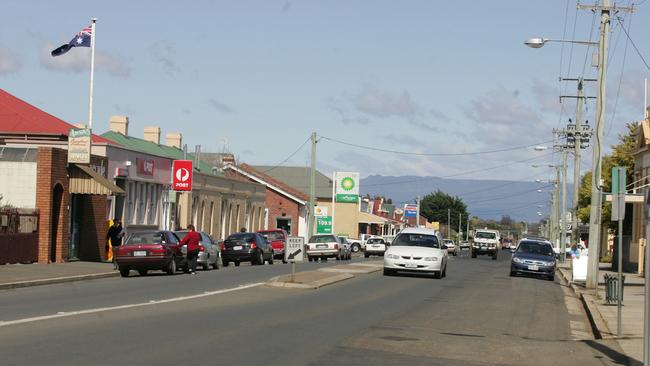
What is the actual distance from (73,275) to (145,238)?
11.0ft

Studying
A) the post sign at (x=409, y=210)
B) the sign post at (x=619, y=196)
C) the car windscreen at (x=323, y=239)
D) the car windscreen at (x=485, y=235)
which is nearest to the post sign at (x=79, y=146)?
the sign post at (x=619, y=196)

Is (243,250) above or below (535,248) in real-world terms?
below

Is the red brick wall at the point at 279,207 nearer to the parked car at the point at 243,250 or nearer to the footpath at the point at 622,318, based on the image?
the parked car at the point at 243,250

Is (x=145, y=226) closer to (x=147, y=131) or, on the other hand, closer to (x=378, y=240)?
(x=147, y=131)

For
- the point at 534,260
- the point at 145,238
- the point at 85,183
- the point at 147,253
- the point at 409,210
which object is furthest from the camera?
the point at 409,210

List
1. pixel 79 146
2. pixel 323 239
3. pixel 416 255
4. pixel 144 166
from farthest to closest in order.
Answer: pixel 323 239 < pixel 144 166 < pixel 79 146 < pixel 416 255

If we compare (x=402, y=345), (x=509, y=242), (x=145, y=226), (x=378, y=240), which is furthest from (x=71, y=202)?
(x=509, y=242)

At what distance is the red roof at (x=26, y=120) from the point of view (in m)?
46.6

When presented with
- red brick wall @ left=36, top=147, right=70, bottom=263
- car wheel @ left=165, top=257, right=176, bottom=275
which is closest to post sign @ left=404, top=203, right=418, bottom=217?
red brick wall @ left=36, top=147, right=70, bottom=263

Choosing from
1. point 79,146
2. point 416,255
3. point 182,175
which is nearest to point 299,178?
point 182,175

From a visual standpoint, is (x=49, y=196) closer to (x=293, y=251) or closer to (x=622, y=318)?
(x=293, y=251)

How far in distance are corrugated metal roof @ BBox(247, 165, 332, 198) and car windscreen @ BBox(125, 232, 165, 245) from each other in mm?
76018

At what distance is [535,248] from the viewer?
43.1 metres

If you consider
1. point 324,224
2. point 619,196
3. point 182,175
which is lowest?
point 324,224
